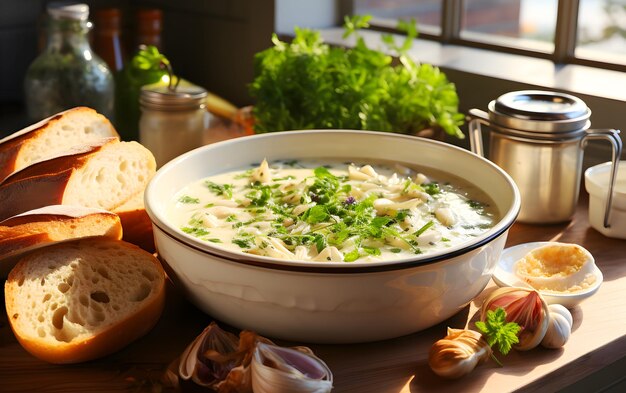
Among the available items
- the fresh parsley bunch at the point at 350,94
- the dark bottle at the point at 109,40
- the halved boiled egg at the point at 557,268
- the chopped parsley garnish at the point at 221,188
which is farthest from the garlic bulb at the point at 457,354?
the dark bottle at the point at 109,40

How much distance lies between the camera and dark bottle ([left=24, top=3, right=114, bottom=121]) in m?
2.07

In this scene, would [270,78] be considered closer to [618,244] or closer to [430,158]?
[430,158]

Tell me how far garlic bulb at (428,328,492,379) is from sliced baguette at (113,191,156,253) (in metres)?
0.55

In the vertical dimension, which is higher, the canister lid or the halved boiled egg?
the canister lid

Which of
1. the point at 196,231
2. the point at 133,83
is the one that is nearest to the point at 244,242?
the point at 196,231

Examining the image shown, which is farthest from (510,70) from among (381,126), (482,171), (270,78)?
(482,171)

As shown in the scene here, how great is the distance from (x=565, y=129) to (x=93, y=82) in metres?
1.14

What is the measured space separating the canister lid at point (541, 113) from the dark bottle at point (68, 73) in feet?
3.28

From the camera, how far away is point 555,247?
1345 millimetres

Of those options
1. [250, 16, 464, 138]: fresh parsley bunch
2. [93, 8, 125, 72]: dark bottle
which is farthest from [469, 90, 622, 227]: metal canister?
[93, 8, 125, 72]: dark bottle

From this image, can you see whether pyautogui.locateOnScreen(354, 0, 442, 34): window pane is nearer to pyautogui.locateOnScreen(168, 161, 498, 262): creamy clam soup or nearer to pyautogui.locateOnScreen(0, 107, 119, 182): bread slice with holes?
pyautogui.locateOnScreen(168, 161, 498, 262): creamy clam soup

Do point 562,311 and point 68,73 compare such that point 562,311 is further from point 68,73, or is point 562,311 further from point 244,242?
point 68,73

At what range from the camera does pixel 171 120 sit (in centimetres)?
180

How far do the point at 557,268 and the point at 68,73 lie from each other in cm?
129
